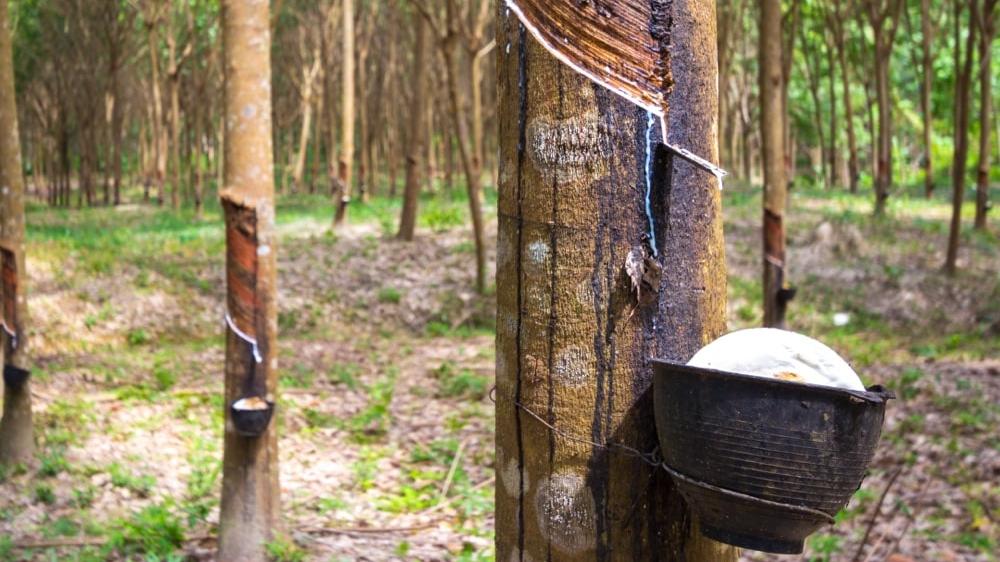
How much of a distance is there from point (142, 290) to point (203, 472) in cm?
555

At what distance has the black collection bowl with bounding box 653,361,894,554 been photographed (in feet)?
4.69

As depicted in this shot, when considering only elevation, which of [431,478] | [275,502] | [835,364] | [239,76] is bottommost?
[431,478]

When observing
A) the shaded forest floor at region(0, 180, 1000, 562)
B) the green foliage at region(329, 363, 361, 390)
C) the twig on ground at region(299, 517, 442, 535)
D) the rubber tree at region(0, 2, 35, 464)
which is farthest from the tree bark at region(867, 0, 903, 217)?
the rubber tree at region(0, 2, 35, 464)

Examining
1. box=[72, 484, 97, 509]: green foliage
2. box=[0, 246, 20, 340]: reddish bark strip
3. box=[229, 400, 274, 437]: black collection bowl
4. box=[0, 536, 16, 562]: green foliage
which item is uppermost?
box=[0, 246, 20, 340]: reddish bark strip

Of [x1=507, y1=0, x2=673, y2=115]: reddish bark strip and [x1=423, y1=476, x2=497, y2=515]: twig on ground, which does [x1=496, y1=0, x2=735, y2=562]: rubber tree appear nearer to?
[x1=507, y1=0, x2=673, y2=115]: reddish bark strip

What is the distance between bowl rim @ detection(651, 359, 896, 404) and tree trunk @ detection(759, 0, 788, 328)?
A: 22.9 feet

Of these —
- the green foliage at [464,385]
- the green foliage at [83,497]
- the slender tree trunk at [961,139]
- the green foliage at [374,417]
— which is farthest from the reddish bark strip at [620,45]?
the slender tree trunk at [961,139]

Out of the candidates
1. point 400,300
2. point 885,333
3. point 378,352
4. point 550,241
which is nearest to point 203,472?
point 378,352

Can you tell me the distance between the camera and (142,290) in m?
11.3

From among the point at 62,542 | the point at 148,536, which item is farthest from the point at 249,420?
the point at 62,542

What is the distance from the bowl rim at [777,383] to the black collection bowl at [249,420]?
3.50 meters

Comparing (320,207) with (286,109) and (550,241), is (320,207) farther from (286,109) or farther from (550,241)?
(550,241)

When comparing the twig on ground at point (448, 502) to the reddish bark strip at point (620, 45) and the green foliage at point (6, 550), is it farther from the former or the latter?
the reddish bark strip at point (620, 45)

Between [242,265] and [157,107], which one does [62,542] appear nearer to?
[242,265]
